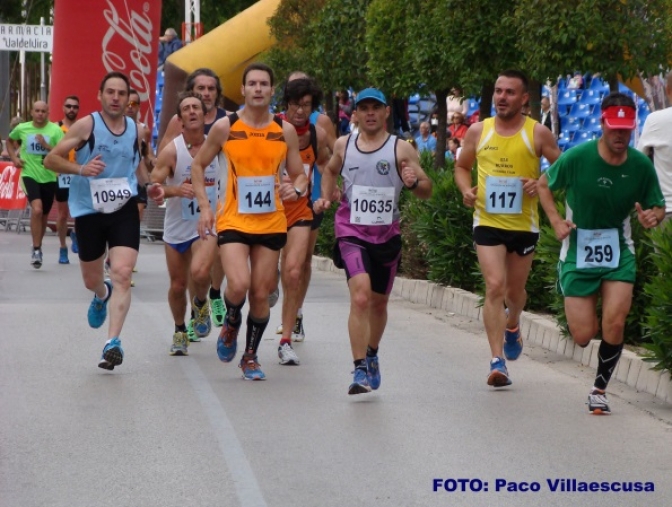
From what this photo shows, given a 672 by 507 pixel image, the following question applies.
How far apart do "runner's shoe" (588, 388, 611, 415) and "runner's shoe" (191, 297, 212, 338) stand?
3.88 m

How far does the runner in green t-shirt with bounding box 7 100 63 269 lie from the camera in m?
19.7

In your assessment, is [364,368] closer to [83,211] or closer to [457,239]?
[83,211]

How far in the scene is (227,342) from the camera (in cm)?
1034

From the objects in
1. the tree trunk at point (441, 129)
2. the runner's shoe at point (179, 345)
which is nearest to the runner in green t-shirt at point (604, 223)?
the runner's shoe at point (179, 345)

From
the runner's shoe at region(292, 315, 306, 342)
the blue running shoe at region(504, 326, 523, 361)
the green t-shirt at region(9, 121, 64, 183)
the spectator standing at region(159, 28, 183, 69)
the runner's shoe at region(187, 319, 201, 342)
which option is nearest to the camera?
the blue running shoe at region(504, 326, 523, 361)

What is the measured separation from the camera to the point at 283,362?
1119 centimetres

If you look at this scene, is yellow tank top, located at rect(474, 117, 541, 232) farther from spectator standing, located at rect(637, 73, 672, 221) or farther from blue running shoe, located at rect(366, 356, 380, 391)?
blue running shoe, located at rect(366, 356, 380, 391)

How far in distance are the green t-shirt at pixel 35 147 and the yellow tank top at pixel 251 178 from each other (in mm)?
10195

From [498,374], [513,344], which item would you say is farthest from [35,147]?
[498,374]

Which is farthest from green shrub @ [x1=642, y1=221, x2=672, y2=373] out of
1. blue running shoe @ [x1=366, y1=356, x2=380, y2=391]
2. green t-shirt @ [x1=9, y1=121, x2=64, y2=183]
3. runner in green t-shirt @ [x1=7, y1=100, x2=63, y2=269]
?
green t-shirt @ [x1=9, y1=121, x2=64, y2=183]

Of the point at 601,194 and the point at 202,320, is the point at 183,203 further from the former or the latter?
the point at 601,194

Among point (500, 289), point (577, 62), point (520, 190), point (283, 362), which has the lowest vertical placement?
point (283, 362)

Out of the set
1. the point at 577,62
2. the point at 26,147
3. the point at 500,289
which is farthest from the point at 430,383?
the point at 26,147

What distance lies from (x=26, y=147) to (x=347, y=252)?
11945mm
